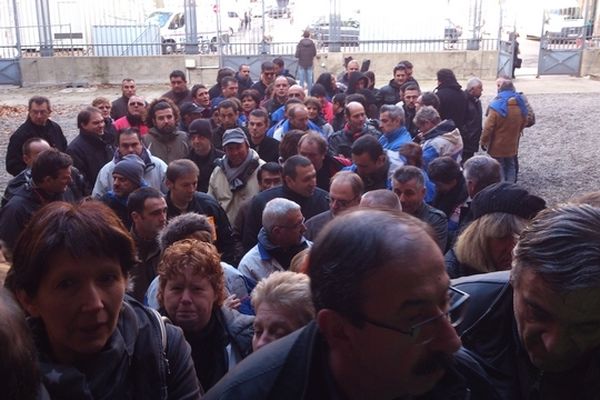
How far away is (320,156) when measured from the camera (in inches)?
269

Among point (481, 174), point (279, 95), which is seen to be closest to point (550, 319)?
point (481, 174)

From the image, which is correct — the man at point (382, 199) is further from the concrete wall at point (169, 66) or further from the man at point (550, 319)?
the concrete wall at point (169, 66)

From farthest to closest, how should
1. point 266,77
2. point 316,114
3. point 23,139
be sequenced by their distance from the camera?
point 266,77 < point 316,114 < point 23,139

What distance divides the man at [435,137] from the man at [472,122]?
2199mm

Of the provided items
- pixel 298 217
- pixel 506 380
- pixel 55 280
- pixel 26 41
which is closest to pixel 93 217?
pixel 55 280

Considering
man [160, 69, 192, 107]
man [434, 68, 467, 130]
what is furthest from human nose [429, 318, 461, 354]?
man [160, 69, 192, 107]

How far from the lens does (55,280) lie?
2312 millimetres

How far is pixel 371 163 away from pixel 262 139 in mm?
1926

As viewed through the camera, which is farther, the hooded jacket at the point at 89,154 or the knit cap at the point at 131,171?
the hooded jacket at the point at 89,154

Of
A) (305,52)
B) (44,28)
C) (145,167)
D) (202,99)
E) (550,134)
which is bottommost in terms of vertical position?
(550,134)

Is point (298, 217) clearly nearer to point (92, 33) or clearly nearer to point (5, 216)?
point (5, 216)

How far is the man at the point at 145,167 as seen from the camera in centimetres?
668

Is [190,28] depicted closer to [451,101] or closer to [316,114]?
[451,101]

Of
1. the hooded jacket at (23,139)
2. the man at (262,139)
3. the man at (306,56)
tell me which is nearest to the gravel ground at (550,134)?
the hooded jacket at (23,139)
